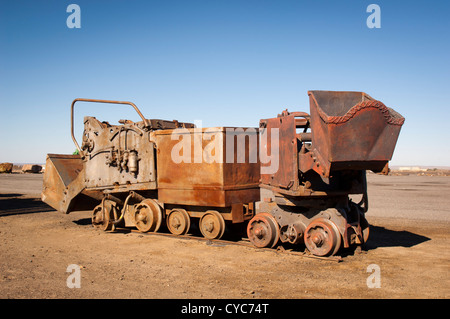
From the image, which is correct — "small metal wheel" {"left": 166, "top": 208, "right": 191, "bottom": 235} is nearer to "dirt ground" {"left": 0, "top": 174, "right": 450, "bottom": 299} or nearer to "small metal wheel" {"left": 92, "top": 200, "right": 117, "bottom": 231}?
"dirt ground" {"left": 0, "top": 174, "right": 450, "bottom": 299}

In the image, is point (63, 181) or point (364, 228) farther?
point (63, 181)

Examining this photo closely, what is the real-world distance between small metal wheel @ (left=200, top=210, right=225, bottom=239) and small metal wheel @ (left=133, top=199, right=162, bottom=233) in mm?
1532

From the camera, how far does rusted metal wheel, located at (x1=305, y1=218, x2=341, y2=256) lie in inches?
311

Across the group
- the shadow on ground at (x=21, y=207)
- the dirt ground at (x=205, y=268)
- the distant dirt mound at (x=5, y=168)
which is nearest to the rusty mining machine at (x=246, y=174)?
the dirt ground at (x=205, y=268)

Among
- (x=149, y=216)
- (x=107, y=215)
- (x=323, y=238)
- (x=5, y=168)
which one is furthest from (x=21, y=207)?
(x=5, y=168)

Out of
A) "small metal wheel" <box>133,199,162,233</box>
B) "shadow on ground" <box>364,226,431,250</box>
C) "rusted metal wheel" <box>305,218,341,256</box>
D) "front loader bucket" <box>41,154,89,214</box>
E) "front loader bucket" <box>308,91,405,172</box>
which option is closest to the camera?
"front loader bucket" <box>308,91,405,172</box>

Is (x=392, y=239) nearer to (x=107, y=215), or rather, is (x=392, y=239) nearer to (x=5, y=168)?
(x=107, y=215)

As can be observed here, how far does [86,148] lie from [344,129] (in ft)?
28.8

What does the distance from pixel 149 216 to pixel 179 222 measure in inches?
38.5

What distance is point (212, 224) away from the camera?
395 inches

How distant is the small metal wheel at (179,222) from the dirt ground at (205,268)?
12.9 inches

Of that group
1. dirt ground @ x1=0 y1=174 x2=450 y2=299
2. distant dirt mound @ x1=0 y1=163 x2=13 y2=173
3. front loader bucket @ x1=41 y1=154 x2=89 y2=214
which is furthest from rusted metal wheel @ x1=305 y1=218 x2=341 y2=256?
distant dirt mound @ x1=0 y1=163 x2=13 y2=173

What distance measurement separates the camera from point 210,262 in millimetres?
8008
